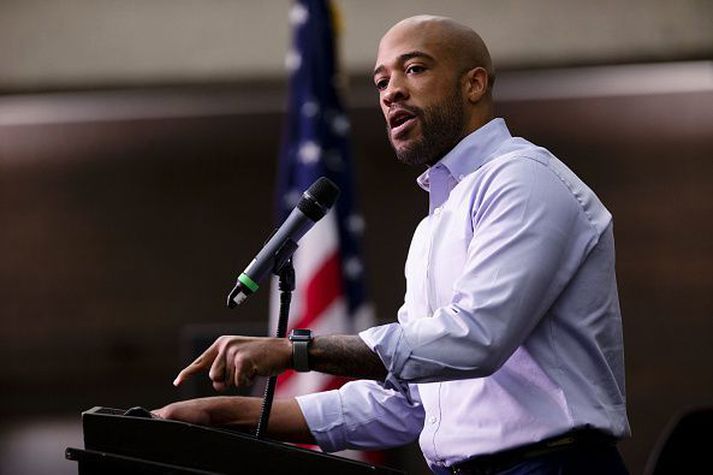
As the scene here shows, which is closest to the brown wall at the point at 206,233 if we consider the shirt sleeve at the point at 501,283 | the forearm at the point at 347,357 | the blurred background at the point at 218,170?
the blurred background at the point at 218,170

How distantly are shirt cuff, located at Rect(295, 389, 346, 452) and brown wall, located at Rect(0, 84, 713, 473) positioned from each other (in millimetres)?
4067

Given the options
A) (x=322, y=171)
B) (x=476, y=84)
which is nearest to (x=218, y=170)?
(x=322, y=171)

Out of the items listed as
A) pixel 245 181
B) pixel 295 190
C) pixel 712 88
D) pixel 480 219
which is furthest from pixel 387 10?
pixel 480 219

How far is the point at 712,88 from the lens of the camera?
5707mm

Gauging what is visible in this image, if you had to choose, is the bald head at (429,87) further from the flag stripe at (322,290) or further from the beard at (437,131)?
the flag stripe at (322,290)

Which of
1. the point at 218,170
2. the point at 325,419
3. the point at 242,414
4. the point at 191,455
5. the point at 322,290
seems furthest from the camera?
the point at 218,170

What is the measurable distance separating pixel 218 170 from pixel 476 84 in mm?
4278

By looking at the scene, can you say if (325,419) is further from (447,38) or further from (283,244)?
(447,38)

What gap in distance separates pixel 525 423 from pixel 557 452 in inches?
2.4

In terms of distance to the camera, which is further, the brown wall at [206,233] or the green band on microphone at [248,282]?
the brown wall at [206,233]

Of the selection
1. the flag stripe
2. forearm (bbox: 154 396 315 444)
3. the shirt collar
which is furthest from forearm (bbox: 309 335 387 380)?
the flag stripe

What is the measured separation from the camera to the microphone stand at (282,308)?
5.01ft

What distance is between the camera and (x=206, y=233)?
604 cm

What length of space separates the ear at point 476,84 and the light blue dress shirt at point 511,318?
105mm
